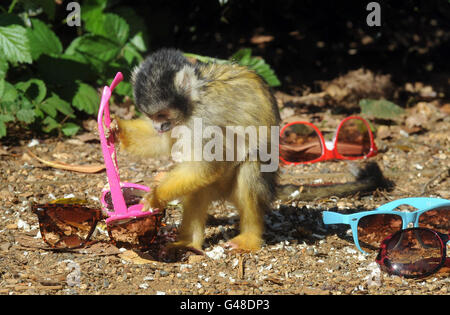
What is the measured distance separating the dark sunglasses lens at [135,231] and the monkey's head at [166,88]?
0.46 metres

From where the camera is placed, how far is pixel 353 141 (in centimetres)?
443

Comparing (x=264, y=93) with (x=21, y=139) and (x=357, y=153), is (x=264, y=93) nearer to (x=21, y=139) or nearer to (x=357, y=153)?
(x=357, y=153)

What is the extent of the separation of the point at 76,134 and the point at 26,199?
1149 millimetres

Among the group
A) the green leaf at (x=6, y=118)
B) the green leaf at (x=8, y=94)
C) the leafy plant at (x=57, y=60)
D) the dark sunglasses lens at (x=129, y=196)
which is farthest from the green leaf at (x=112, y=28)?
the dark sunglasses lens at (x=129, y=196)

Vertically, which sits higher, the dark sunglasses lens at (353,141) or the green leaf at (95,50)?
the green leaf at (95,50)

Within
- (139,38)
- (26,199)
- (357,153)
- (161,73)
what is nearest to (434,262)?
(161,73)

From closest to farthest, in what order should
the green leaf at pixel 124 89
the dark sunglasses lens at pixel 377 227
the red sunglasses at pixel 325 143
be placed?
the dark sunglasses lens at pixel 377 227 → the red sunglasses at pixel 325 143 → the green leaf at pixel 124 89

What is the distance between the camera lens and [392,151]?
4.50m

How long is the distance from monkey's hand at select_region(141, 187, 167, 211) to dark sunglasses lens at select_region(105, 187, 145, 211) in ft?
0.81

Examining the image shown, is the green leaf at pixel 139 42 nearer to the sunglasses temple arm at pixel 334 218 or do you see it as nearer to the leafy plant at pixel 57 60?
the leafy plant at pixel 57 60

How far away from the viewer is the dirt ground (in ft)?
8.21

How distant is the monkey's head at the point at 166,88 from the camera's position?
2699mm

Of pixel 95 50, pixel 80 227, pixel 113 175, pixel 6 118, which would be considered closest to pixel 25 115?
pixel 6 118

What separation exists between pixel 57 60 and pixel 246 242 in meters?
2.46
